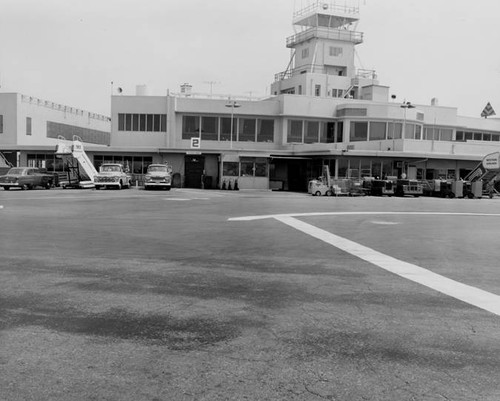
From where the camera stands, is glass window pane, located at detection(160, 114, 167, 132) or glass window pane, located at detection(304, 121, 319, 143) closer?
glass window pane, located at detection(160, 114, 167, 132)

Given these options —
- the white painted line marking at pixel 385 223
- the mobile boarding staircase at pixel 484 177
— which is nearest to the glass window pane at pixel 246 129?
the mobile boarding staircase at pixel 484 177

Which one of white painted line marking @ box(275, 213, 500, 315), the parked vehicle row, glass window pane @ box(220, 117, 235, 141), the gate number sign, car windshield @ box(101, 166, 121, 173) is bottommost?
white painted line marking @ box(275, 213, 500, 315)

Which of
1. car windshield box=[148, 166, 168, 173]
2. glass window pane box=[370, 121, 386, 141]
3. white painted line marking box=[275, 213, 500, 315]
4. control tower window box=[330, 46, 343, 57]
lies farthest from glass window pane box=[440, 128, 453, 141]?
white painted line marking box=[275, 213, 500, 315]

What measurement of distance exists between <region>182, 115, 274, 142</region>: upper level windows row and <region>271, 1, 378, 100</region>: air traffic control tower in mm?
9250

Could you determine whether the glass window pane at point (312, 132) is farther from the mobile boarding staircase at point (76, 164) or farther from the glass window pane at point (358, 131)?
the mobile boarding staircase at point (76, 164)

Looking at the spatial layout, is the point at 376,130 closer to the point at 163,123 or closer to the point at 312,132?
the point at 312,132

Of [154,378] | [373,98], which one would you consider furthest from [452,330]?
[373,98]

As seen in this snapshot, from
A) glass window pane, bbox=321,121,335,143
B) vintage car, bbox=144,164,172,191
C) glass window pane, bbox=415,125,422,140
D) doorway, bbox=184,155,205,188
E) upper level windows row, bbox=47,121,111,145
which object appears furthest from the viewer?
upper level windows row, bbox=47,121,111,145

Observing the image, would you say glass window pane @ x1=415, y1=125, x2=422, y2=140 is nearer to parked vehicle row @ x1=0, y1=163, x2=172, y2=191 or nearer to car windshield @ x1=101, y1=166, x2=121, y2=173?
parked vehicle row @ x1=0, y1=163, x2=172, y2=191

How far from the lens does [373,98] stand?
189ft

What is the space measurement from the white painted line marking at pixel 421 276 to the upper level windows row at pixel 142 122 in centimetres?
3954

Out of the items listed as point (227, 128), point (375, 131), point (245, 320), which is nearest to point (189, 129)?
point (227, 128)

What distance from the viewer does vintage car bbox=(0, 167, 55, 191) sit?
129 feet

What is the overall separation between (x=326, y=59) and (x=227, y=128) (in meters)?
17.1
